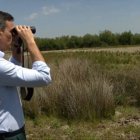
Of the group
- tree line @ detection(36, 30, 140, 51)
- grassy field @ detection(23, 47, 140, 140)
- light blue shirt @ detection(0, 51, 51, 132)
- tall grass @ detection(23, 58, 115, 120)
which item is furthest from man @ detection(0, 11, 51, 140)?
tree line @ detection(36, 30, 140, 51)

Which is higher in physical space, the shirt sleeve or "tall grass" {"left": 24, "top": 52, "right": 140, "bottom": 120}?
the shirt sleeve

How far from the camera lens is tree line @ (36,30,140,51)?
62.4m

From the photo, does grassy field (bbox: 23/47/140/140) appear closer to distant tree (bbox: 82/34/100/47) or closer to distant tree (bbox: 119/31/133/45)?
distant tree (bbox: 82/34/100/47)

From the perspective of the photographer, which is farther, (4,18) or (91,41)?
(91,41)

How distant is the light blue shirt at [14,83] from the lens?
8.75 feet

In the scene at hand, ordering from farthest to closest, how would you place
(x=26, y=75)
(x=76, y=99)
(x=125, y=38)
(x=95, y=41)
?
(x=125, y=38), (x=95, y=41), (x=76, y=99), (x=26, y=75)

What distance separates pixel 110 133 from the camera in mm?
7246

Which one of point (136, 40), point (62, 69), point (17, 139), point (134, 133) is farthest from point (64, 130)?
point (136, 40)

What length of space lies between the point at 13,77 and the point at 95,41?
2358 inches

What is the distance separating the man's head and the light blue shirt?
57 millimetres

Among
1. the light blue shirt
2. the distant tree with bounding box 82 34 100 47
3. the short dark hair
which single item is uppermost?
the short dark hair

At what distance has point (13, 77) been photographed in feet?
8.77

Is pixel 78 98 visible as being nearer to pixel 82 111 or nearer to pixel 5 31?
pixel 82 111

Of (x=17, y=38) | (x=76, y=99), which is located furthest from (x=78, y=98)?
(x=17, y=38)
